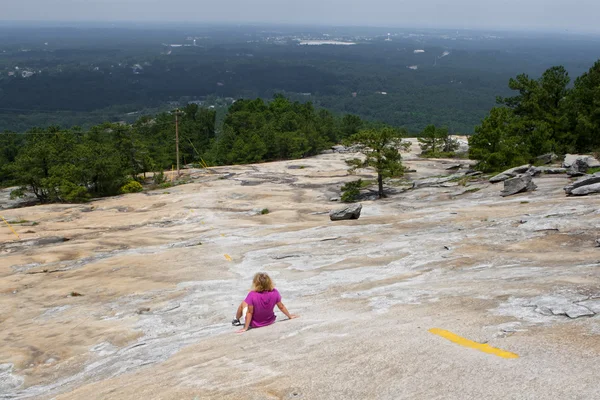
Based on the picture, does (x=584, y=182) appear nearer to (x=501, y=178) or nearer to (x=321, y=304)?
(x=501, y=178)

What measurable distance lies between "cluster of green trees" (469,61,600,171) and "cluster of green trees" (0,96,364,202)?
123 ft

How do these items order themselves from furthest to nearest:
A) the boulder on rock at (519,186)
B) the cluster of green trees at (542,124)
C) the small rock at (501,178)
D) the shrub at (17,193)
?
the shrub at (17,193), the cluster of green trees at (542,124), the small rock at (501,178), the boulder on rock at (519,186)

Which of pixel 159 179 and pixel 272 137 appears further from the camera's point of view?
pixel 272 137

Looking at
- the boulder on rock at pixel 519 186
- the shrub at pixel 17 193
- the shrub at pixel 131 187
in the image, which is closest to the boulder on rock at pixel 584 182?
the boulder on rock at pixel 519 186

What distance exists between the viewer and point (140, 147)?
62094mm

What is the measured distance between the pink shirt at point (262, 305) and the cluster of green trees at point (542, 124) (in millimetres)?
34012

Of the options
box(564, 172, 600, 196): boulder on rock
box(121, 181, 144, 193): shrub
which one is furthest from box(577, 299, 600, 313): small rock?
box(121, 181, 144, 193): shrub

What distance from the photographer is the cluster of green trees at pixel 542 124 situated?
1661 inches

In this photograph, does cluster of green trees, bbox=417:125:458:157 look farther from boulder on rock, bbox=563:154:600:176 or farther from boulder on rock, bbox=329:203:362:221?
boulder on rock, bbox=329:203:362:221

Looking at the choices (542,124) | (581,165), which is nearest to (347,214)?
(581,165)

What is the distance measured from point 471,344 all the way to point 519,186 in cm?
2291

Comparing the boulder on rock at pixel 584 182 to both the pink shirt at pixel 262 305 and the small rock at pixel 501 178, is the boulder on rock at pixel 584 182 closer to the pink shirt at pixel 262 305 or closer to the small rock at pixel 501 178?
the small rock at pixel 501 178

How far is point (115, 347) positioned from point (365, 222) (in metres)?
15.7

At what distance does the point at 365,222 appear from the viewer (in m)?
26.1
